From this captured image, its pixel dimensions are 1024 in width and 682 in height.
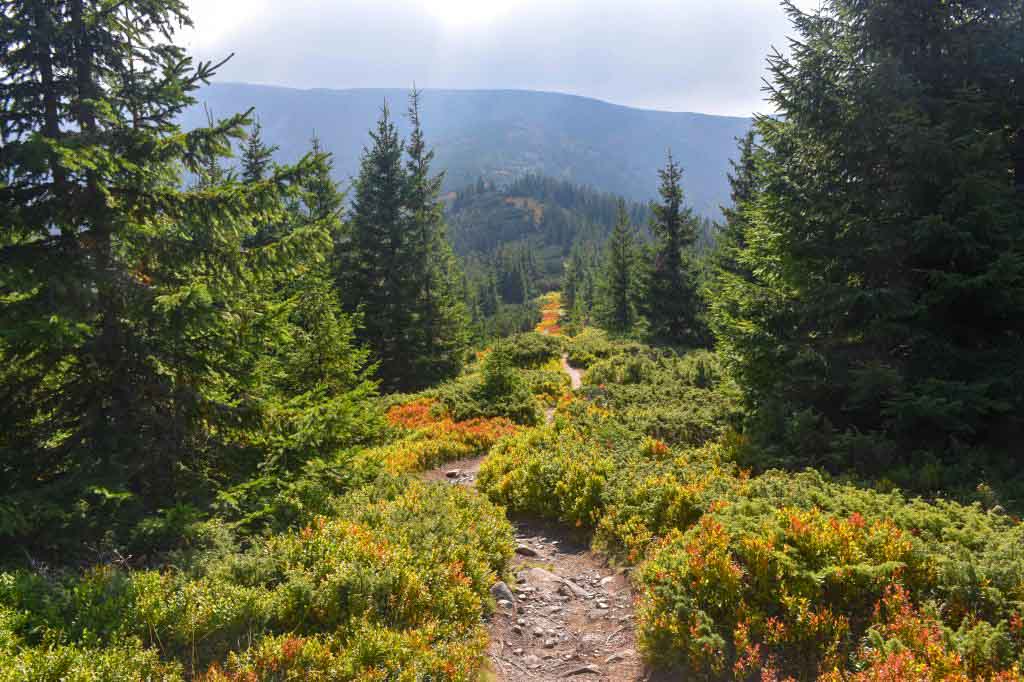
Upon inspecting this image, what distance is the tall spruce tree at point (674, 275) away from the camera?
1168 inches

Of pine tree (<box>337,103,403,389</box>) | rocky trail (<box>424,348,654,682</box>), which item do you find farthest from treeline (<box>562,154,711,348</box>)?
rocky trail (<box>424,348,654,682</box>)

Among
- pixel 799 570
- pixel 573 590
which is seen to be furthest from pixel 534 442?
pixel 799 570

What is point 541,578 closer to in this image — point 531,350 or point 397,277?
point 397,277

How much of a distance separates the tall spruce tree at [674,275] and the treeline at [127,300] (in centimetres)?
2531

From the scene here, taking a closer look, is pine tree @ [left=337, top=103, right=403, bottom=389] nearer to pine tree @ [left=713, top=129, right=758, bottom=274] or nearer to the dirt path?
the dirt path

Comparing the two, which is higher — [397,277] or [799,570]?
[397,277]

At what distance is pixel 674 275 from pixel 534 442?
2040 cm

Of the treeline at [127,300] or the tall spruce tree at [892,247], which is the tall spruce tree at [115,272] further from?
the tall spruce tree at [892,247]

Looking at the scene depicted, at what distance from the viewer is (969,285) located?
8.66m

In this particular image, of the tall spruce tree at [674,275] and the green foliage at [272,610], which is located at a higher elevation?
the tall spruce tree at [674,275]

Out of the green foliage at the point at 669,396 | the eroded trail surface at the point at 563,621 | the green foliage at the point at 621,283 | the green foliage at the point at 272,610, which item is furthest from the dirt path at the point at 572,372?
the green foliage at the point at 272,610

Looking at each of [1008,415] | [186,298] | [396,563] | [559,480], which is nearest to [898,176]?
[1008,415]

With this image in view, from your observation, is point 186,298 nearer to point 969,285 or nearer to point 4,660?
point 4,660

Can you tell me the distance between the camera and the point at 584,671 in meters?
5.93
